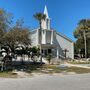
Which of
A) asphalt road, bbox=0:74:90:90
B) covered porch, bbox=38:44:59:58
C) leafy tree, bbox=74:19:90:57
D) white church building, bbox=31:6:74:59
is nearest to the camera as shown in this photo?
asphalt road, bbox=0:74:90:90

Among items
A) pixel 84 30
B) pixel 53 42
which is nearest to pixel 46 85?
pixel 53 42

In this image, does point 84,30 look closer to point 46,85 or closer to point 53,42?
point 53,42

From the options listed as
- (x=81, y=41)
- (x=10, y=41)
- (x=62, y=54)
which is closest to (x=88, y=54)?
(x=81, y=41)

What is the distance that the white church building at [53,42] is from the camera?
52.0 m

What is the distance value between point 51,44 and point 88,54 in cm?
1754

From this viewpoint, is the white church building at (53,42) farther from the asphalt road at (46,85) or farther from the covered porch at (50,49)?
the asphalt road at (46,85)

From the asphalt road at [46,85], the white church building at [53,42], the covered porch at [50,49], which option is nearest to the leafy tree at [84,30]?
the white church building at [53,42]

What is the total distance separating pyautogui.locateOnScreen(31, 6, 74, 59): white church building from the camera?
5203 centimetres

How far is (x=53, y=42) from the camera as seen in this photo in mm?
52656

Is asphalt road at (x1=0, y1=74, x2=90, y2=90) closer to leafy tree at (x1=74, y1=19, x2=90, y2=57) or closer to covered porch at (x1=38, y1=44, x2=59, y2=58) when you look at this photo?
covered porch at (x1=38, y1=44, x2=59, y2=58)

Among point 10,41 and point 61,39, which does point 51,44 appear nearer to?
point 61,39

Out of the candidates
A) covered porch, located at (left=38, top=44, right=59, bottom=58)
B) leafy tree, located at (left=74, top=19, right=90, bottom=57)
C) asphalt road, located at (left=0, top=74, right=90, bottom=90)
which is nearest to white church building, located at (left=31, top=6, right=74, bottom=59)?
covered porch, located at (left=38, top=44, right=59, bottom=58)

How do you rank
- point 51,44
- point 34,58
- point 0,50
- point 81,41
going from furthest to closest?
point 81,41
point 51,44
point 34,58
point 0,50

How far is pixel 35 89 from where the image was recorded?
13258mm
